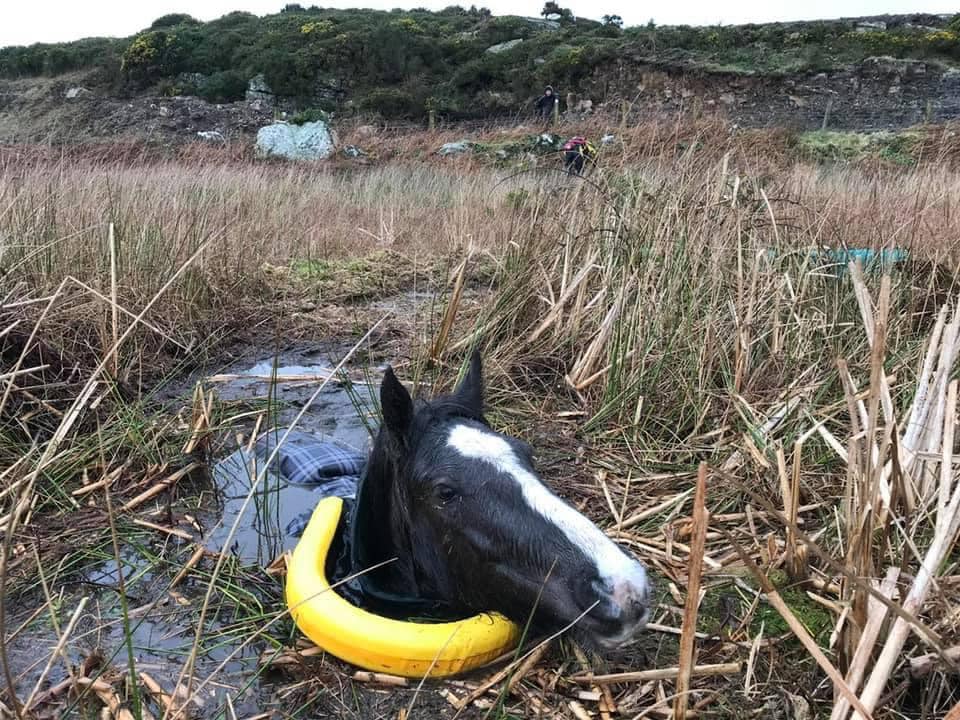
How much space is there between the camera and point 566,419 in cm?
407

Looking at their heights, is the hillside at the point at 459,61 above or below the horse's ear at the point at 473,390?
above

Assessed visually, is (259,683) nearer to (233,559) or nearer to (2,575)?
(233,559)

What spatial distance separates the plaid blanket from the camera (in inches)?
140

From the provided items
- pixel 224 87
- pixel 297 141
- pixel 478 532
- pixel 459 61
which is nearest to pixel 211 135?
pixel 297 141

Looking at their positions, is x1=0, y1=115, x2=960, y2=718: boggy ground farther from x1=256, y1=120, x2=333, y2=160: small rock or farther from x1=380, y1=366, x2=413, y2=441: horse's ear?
x1=256, y1=120, x2=333, y2=160: small rock

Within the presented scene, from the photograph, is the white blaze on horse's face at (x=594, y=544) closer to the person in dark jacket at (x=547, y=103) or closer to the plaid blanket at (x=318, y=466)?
the plaid blanket at (x=318, y=466)

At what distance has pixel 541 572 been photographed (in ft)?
6.97

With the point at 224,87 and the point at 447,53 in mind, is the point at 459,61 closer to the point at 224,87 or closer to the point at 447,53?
the point at 447,53

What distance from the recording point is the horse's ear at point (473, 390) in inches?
110

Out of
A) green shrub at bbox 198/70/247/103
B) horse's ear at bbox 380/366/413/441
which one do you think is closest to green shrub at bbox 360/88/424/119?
green shrub at bbox 198/70/247/103

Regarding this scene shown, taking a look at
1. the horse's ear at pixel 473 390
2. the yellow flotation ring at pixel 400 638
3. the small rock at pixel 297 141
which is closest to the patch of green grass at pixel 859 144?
the small rock at pixel 297 141

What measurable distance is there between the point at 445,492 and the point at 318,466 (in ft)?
4.79

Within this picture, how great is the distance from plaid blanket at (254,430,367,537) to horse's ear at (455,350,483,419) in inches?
38.0

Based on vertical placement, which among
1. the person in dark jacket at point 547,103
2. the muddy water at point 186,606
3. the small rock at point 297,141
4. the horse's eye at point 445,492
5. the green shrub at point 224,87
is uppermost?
the green shrub at point 224,87
